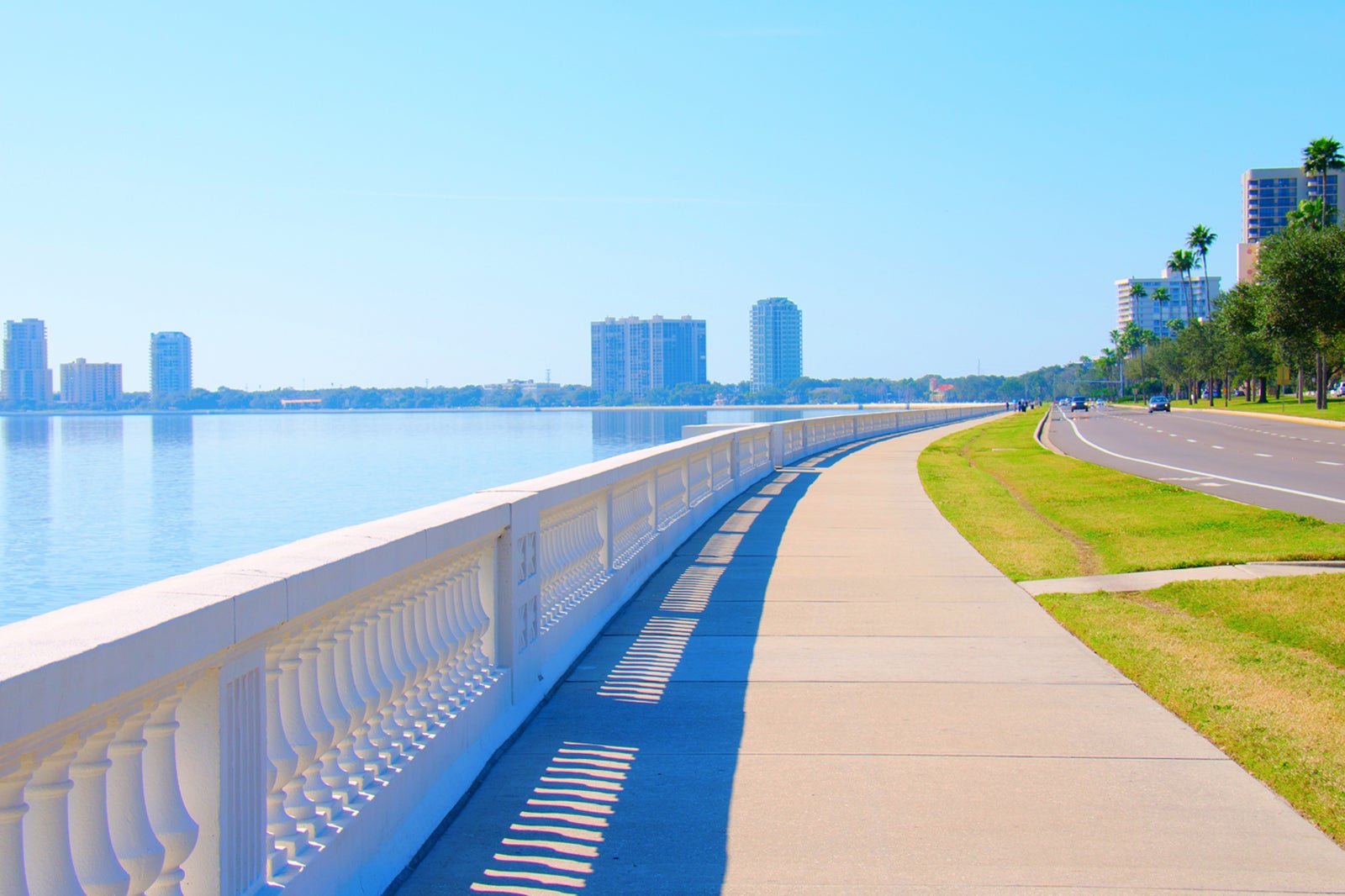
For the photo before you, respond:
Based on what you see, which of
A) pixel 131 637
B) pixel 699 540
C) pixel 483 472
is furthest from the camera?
pixel 483 472

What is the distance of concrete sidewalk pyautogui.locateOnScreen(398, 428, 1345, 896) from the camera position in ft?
14.7

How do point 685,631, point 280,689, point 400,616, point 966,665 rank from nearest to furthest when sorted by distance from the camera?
point 280,689
point 400,616
point 966,665
point 685,631

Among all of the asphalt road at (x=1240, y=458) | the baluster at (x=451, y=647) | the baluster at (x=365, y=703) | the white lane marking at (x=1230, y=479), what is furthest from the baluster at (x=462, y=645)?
the white lane marking at (x=1230, y=479)

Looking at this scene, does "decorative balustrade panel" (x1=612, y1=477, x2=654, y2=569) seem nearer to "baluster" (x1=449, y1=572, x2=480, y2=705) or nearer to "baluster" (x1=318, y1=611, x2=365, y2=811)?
"baluster" (x1=449, y1=572, x2=480, y2=705)

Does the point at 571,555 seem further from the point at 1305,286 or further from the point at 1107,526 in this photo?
the point at 1305,286

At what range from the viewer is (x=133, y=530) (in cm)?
3806

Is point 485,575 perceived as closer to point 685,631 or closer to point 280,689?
point 280,689

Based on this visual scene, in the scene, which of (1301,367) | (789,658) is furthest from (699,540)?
(1301,367)

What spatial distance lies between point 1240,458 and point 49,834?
3095 cm

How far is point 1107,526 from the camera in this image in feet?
53.3

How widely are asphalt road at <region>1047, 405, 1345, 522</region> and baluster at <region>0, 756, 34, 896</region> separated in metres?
16.2

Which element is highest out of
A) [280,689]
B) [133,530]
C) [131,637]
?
[131,637]

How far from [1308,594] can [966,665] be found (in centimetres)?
404

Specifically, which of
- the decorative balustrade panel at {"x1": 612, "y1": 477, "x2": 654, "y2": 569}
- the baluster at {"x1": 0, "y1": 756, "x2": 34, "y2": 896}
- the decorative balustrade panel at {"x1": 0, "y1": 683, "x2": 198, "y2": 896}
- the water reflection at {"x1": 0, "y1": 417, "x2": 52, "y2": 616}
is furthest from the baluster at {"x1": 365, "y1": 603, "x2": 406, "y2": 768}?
the water reflection at {"x1": 0, "y1": 417, "x2": 52, "y2": 616}
